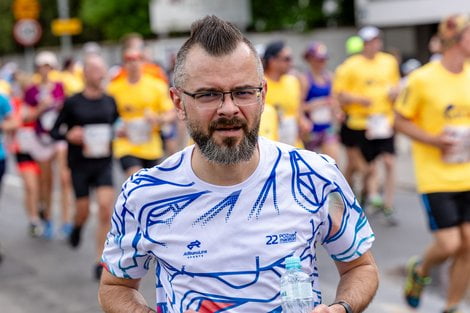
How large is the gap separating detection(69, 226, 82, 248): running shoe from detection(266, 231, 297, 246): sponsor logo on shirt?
634 centimetres

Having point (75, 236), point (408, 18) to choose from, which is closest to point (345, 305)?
point (75, 236)

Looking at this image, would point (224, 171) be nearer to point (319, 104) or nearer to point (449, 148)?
point (449, 148)

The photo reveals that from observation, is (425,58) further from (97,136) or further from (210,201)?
(210,201)

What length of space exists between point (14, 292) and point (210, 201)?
532cm

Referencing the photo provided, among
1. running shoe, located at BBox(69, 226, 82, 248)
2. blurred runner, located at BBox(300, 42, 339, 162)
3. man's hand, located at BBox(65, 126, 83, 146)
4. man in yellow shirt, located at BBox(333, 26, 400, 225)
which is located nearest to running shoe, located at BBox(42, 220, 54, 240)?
running shoe, located at BBox(69, 226, 82, 248)

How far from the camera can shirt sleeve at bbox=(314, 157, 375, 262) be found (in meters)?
2.71

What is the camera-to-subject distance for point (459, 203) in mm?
5984

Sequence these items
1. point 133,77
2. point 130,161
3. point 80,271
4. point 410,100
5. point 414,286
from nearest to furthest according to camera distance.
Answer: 1. point 410,100
2. point 414,286
3. point 80,271
4. point 130,161
5. point 133,77

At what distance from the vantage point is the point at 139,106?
9.05 meters

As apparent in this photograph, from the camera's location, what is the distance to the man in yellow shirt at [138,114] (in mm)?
8898

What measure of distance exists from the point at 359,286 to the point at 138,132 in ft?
20.9

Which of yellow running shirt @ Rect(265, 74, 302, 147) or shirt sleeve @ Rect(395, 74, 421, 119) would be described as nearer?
shirt sleeve @ Rect(395, 74, 421, 119)

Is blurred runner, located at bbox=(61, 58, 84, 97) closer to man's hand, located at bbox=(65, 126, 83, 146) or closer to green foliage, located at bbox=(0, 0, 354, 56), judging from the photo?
man's hand, located at bbox=(65, 126, 83, 146)

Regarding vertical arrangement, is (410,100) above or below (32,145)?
above
